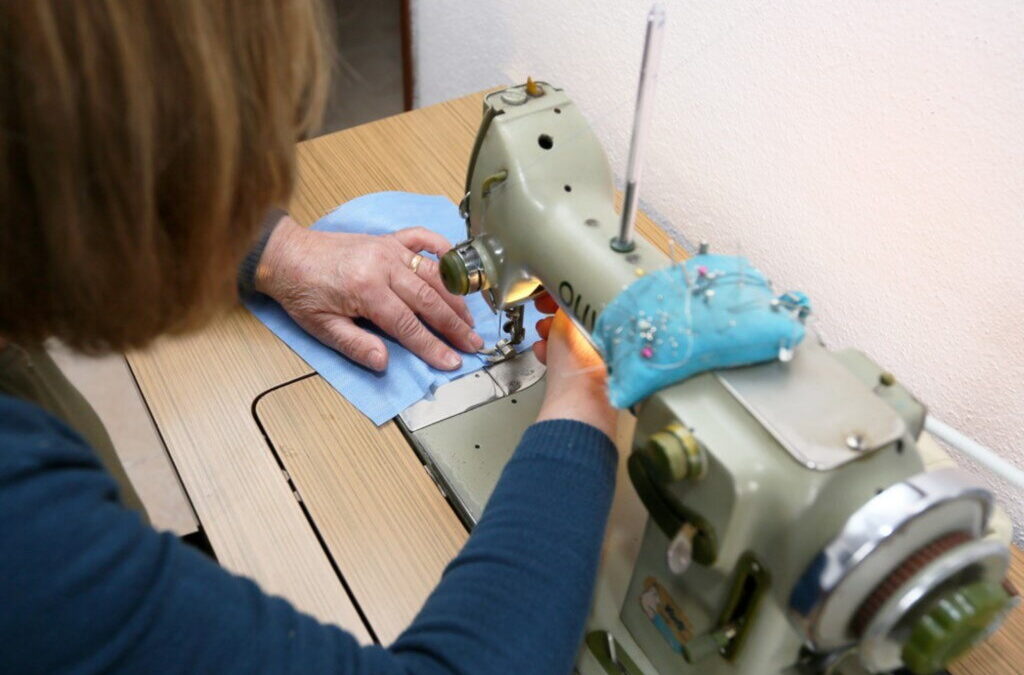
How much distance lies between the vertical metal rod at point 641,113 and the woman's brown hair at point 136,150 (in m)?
0.24

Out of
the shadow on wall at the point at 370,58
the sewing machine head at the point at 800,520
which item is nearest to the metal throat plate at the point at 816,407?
the sewing machine head at the point at 800,520

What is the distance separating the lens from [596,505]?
2.38 ft

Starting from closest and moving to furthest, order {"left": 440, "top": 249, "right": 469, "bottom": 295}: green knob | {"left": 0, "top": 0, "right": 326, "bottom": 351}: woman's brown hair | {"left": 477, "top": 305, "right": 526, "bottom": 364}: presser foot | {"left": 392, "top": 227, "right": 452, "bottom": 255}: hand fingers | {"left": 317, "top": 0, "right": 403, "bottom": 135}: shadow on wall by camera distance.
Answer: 1. {"left": 0, "top": 0, "right": 326, "bottom": 351}: woman's brown hair
2. {"left": 440, "top": 249, "right": 469, "bottom": 295}: green knob
3. {"left": 477, "top": 305, "right": 526, "bottom": 364}: presser foot
4. {"left": 392, "top": 227, "right": 452, "bottom": 255}: hand fingers
5. {"left": 317, "top": 0, "right": 403, "bottom": 135}: shadow on wall

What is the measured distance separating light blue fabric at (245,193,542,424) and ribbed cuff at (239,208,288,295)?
0.03 m

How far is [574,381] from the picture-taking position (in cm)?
80

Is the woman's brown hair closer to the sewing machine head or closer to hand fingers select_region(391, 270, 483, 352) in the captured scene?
the sewing machine head

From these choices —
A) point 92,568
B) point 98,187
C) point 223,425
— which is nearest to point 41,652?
point 92,568

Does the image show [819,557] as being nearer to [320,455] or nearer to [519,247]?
[519,247]

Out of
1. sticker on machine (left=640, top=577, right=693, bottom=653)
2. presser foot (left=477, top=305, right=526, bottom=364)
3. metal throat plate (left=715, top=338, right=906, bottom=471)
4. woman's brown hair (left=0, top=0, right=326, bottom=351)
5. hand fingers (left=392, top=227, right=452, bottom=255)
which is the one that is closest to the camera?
woman's brown hair (left=0, top=0, right=326, bottom=351)

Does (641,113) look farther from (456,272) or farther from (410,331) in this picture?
(410,331)

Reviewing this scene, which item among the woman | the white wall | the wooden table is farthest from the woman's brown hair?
the white wall

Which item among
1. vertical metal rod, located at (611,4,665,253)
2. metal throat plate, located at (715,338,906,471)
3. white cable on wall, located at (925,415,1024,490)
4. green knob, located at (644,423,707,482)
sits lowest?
white cable on wall, located at (925,415,1024,490)

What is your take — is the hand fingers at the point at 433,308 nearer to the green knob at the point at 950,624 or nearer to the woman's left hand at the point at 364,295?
the woman's left hand at the point at 364,295

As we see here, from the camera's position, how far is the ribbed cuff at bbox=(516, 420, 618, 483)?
739 mm
